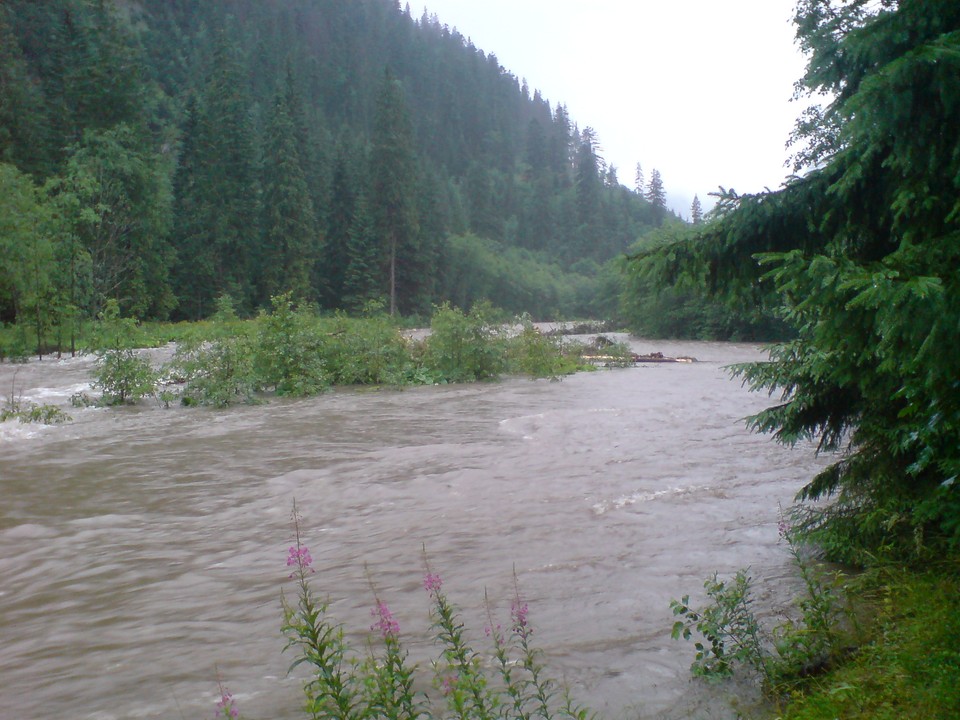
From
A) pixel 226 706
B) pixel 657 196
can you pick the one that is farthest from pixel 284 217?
pixel 657 196

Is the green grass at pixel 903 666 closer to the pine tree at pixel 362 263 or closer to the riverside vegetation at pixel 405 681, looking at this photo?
the riverside vegetation at pixel 405 681

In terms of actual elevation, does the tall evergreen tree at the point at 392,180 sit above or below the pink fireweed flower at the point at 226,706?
above

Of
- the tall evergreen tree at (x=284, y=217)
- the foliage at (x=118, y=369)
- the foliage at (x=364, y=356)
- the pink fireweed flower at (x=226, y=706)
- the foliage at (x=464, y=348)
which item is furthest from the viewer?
the tall evergreen tree at (x=284, y=217)

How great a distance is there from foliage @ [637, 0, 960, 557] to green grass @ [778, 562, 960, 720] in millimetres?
374

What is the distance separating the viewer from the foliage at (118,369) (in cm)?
1627

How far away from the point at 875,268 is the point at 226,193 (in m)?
51.0

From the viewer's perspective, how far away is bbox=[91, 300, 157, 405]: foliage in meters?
16.3

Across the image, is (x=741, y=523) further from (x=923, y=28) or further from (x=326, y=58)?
(x=326, y=58)

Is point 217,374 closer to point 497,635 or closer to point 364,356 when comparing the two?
point 364,356

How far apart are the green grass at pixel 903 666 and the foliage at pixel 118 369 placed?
14.9 m

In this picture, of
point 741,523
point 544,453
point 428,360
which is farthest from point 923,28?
point 428,360

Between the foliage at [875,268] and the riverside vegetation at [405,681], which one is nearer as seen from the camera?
the riverside vegetation at [405,681]

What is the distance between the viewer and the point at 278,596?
607cm

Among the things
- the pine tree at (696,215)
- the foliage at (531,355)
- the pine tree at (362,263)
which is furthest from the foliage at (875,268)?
the pine tree at (362,263)
